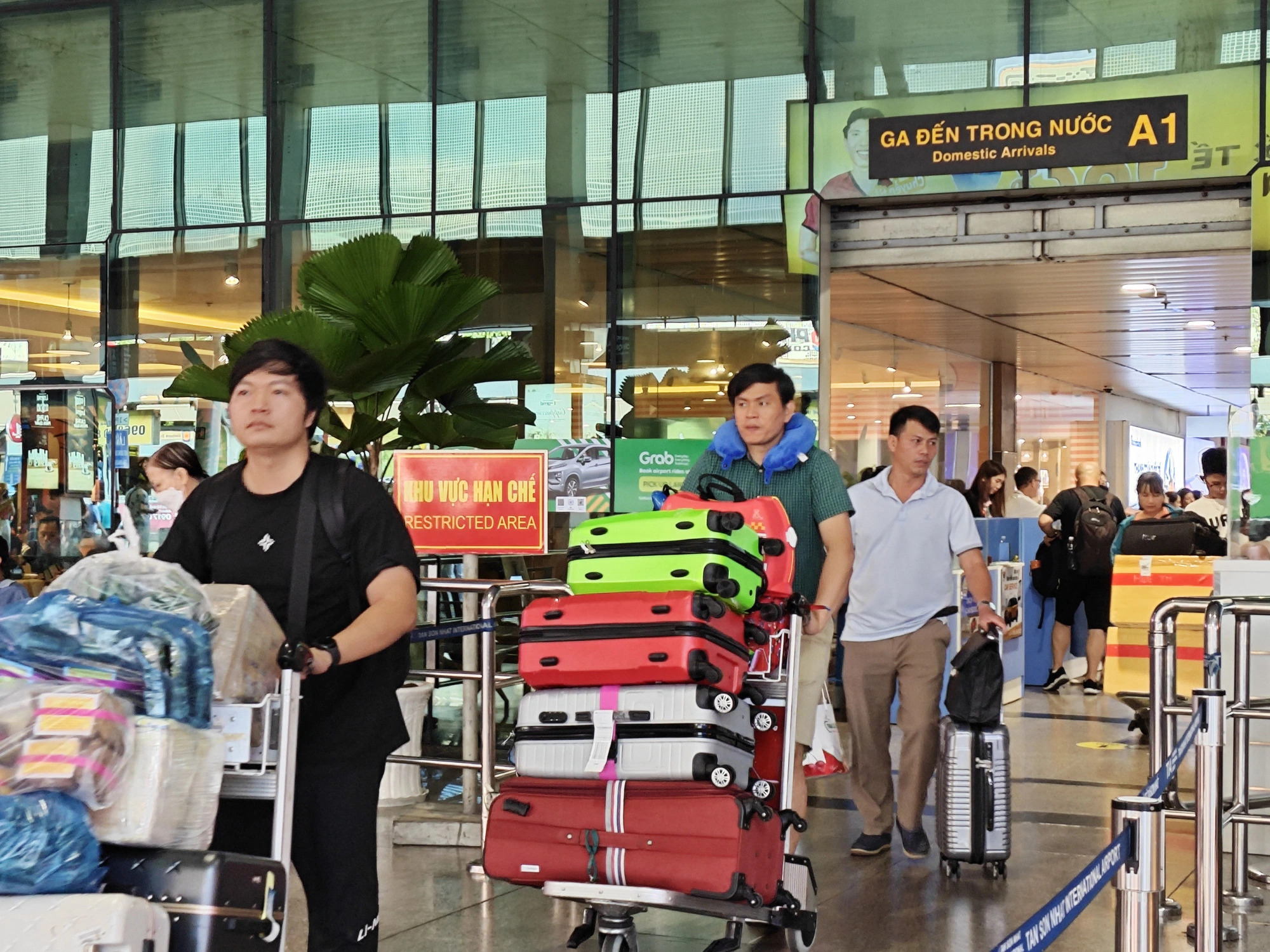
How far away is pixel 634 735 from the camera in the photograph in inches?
173

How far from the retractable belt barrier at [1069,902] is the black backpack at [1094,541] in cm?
1081

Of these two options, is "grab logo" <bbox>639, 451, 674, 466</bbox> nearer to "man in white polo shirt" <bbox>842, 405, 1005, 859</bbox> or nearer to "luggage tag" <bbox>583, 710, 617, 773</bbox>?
"man in white polo shirt" <bbox>842, 405, 1005, 859</bbox>

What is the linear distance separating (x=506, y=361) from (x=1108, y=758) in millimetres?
4671

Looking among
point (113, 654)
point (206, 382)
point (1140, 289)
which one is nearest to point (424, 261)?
point (206, 382)

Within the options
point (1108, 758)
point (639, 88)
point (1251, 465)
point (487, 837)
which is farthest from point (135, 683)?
point (639, 88)

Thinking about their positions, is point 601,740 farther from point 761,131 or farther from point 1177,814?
point 761,131

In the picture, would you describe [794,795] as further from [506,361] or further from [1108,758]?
[1108,758]

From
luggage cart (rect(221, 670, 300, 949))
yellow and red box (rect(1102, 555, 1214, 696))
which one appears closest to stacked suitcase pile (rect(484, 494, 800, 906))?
luggage cart (rect(221, 670, 300, 949))

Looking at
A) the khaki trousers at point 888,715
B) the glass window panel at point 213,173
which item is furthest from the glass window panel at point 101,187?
the khaki trousers at point 888,715

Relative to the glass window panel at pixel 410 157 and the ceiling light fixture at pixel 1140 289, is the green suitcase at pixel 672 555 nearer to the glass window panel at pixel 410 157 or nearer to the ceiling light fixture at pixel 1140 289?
the glass window panel at pixel 410 157

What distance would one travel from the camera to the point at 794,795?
18.8 feet

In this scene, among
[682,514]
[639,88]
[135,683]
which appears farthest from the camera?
[639,88]

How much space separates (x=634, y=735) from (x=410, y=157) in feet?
30.8

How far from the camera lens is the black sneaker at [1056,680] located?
14.1 m
